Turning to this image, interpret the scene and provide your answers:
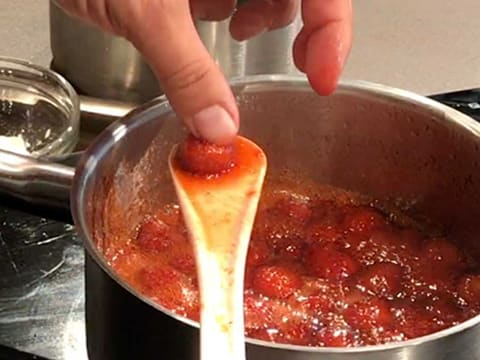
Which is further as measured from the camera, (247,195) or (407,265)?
(407,265)

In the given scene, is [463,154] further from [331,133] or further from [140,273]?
[140,273]

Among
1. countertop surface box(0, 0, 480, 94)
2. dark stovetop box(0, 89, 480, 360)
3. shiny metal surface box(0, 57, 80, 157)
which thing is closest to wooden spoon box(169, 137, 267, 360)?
dark stovetop box(0, 89, 480, 360)

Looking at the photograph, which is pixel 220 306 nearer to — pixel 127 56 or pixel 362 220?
pixel 362 220

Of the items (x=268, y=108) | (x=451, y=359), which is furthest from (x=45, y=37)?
(x=451, y=359)

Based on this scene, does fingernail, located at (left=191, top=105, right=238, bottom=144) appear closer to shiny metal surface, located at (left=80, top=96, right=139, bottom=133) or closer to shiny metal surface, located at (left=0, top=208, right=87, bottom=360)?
shiny metal surface, located at (left=0, top=208, right=87, bottom=360)

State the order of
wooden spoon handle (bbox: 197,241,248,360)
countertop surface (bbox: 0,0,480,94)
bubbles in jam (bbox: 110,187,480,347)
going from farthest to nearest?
countertop surface (bbox: 0,0,480,94) → bubbles in jam (bbox: 110,187,480,347) → wooden spoon handle (bbox: 197,241,248,360)

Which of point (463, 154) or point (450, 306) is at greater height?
point (463, 154)

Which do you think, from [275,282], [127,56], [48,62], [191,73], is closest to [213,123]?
[191,73]
